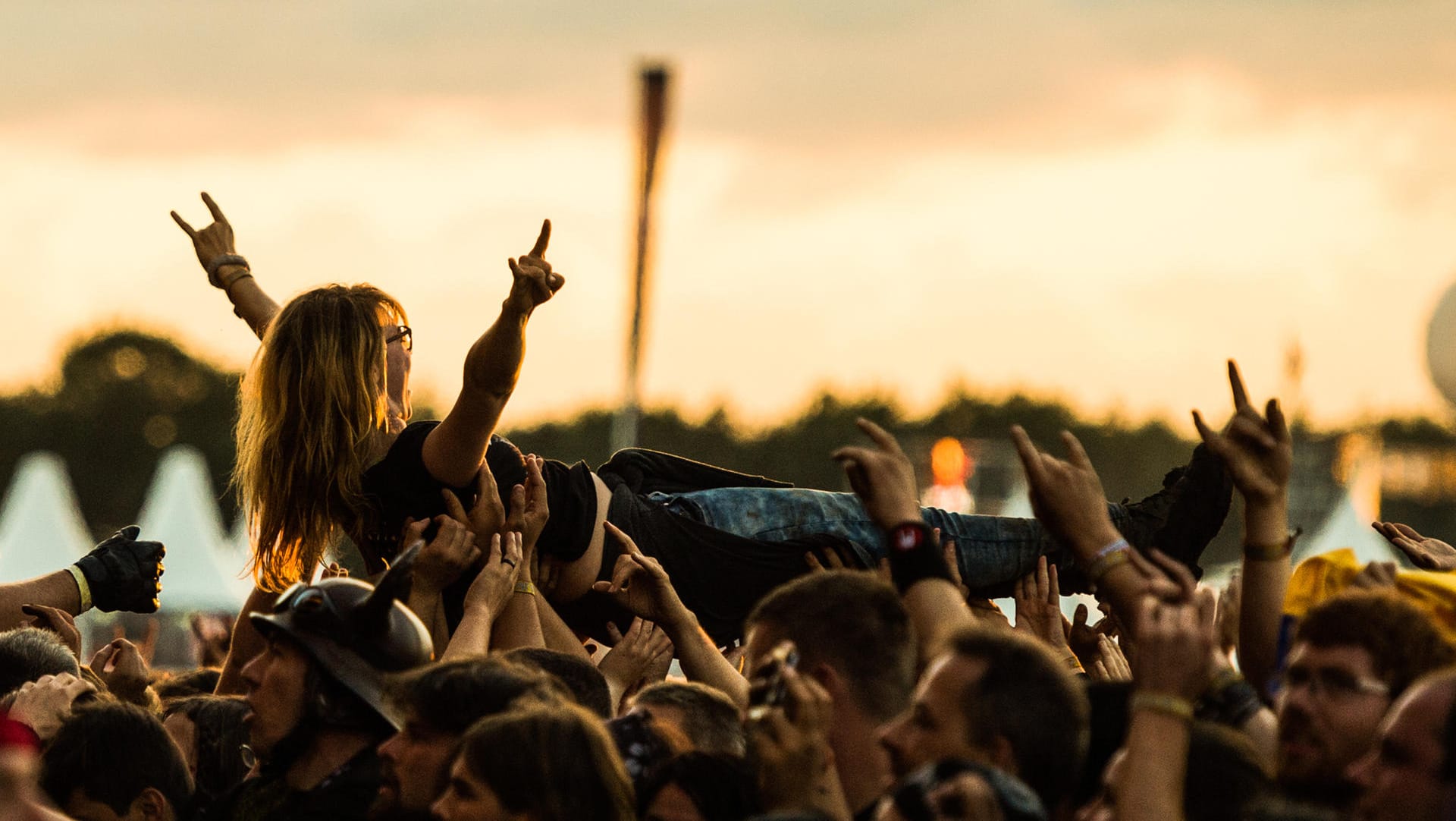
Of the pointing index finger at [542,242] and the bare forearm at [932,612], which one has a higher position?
→ the pointing index finger at [542,242]

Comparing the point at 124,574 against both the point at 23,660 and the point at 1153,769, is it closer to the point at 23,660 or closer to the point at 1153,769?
the point at 23,660

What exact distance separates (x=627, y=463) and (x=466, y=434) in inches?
43.2

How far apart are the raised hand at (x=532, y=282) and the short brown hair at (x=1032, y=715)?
5.75 feet

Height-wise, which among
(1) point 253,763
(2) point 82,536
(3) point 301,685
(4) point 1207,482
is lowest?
(2) point 82,536

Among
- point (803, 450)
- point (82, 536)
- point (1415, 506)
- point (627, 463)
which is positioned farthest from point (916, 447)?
point (627, 463)

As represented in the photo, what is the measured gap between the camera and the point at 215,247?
6660 millimetres

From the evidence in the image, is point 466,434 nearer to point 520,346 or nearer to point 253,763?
point 520,346

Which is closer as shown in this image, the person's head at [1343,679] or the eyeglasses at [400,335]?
the person's head at [1343,679]

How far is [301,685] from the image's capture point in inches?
170

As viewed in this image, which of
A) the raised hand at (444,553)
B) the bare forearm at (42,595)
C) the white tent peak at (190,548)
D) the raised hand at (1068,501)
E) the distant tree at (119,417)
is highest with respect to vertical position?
the raised hand at (1068,501)

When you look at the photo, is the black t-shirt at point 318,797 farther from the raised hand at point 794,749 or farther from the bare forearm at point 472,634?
the raised hand at point 794,749

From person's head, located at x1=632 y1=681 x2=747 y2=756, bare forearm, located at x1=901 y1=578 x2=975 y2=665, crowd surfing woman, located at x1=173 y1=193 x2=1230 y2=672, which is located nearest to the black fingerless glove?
crowd surfing woman, located at x1=173 y1=193 x2=1230 y2=672

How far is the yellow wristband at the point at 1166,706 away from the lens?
325 cm

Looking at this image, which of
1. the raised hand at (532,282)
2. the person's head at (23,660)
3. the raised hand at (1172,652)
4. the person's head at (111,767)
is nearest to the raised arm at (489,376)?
the raised hand at (532,282)
